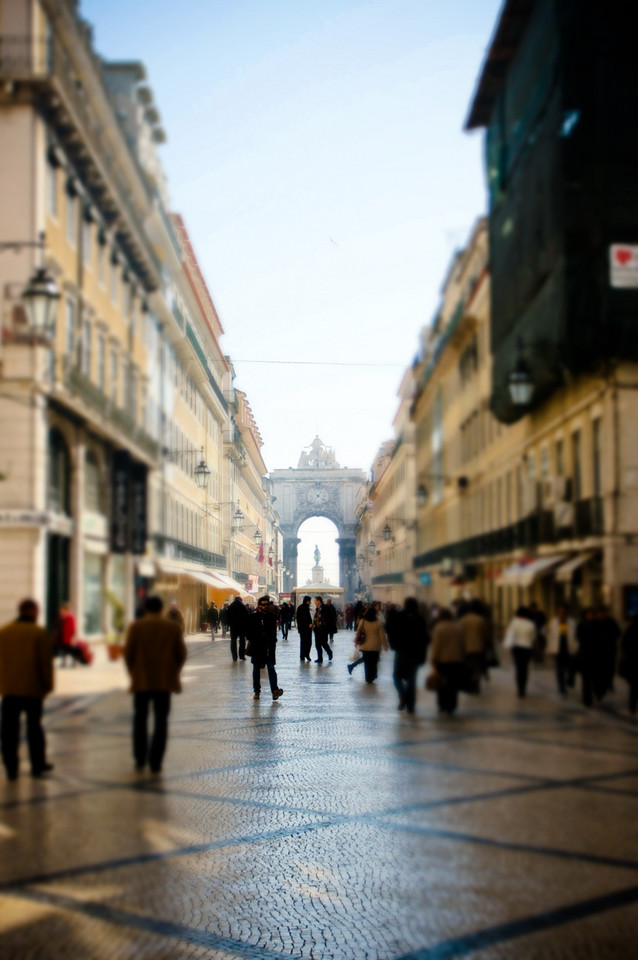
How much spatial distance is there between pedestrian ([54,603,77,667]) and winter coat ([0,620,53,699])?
0.05 meters

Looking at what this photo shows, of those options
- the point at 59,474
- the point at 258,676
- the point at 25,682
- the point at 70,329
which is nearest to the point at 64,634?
the point at 25,682

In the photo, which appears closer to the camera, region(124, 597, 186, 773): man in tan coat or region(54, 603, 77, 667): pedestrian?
region(54, 603, 77, 667): pedestrian

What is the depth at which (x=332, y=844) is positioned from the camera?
8648mm

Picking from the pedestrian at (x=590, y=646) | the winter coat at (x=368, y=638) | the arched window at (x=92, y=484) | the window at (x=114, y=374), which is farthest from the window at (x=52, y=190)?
the winter coat at (x=368, y=638)

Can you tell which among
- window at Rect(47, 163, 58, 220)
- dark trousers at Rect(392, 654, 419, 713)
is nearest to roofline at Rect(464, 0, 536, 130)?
window at Rect(47, 163, 58, 220)

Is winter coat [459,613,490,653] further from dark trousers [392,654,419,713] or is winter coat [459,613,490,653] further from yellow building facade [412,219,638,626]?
dark trousers [392,654,419,713]

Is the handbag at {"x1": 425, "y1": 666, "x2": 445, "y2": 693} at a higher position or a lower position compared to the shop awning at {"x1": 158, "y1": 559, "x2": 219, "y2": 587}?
lower

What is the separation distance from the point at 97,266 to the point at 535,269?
2261 mm

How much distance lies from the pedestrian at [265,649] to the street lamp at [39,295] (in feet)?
26.4

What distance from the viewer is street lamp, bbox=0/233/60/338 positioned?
5.48 metres

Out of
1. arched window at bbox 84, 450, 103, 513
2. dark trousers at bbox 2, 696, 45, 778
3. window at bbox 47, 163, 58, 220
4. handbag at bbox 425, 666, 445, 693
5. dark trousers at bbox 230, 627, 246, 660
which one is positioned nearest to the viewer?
window at bbox 47, 163, 58, 220

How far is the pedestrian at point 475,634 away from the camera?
23.7ft

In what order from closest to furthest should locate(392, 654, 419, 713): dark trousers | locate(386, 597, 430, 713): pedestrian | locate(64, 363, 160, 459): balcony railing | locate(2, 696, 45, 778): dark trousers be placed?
locate(64, 363, 160, 459): balcony railing < locate(2, 696, 45, 778): dark trousers < locate(386, 597, 430, 713): pedestrian < locate(392, 654, 419, 713): dark trousers

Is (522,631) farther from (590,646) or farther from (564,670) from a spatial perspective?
(564,670)
